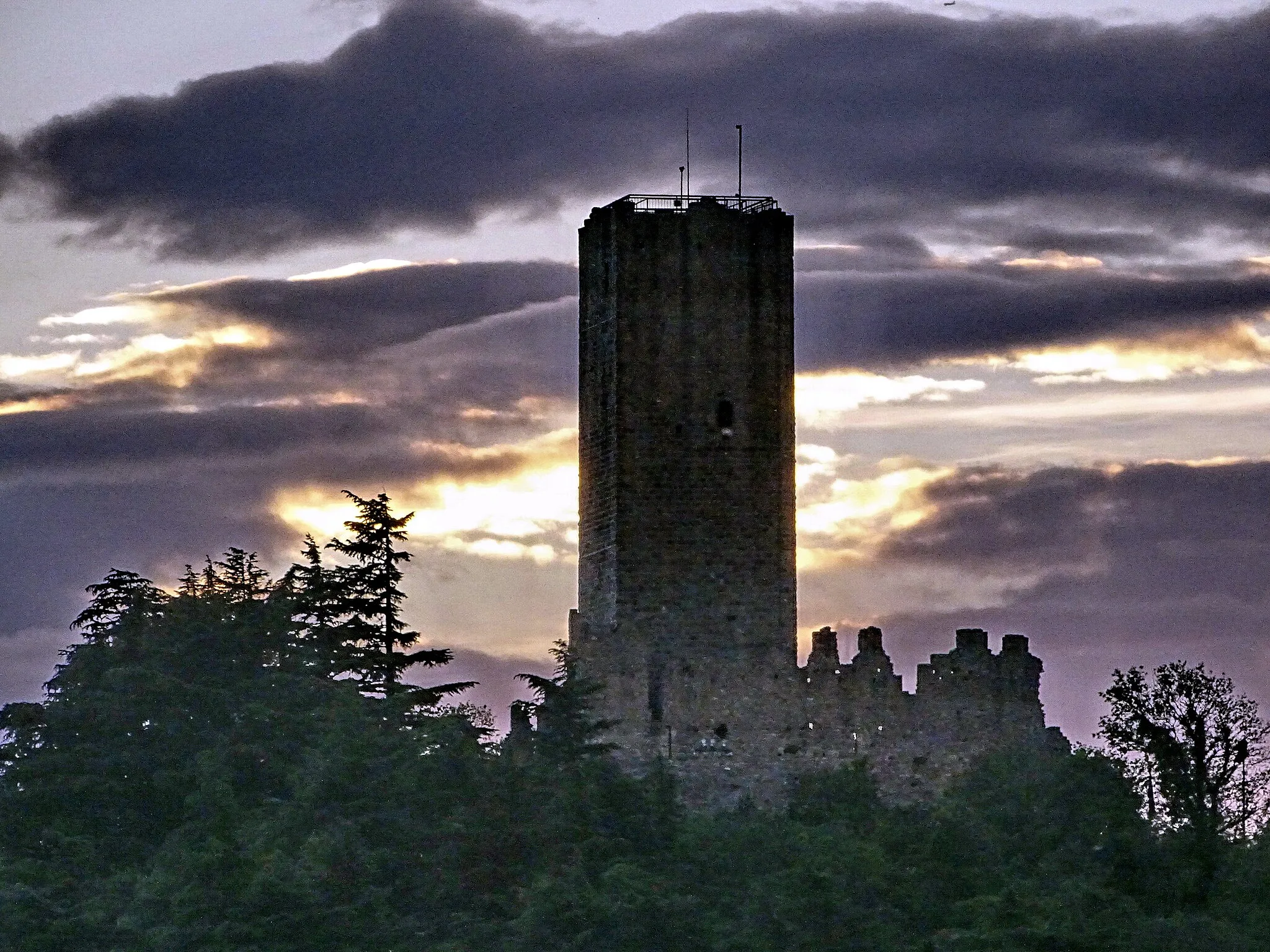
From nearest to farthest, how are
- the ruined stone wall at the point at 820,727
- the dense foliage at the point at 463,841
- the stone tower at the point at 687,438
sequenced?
the dense foliage at the point at 463,841 < the ruined stone wall at the point at 820,727 < the stone tower at the point at 687,438

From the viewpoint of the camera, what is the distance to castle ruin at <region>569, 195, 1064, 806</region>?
265ft

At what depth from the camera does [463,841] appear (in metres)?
77.4

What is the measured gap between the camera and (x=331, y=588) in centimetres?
8644

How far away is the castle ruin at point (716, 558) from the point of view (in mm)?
80750

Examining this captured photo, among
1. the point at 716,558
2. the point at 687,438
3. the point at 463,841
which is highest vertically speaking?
the point at 687,438

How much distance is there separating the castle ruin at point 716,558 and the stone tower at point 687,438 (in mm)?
41

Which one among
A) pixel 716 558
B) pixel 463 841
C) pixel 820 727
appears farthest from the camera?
pixel 716 558

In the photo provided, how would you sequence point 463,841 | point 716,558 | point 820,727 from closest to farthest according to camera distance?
point 463,841, point 820,727, point 716,558

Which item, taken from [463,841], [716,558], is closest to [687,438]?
[716,558]

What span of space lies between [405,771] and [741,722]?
283 inches

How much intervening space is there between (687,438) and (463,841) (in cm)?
1107

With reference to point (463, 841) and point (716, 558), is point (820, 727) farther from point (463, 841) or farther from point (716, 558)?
point (463, 841)

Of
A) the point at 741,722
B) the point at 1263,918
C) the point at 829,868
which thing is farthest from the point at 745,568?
the point at 1263,918

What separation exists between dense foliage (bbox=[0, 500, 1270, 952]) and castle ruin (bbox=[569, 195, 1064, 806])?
96cm
